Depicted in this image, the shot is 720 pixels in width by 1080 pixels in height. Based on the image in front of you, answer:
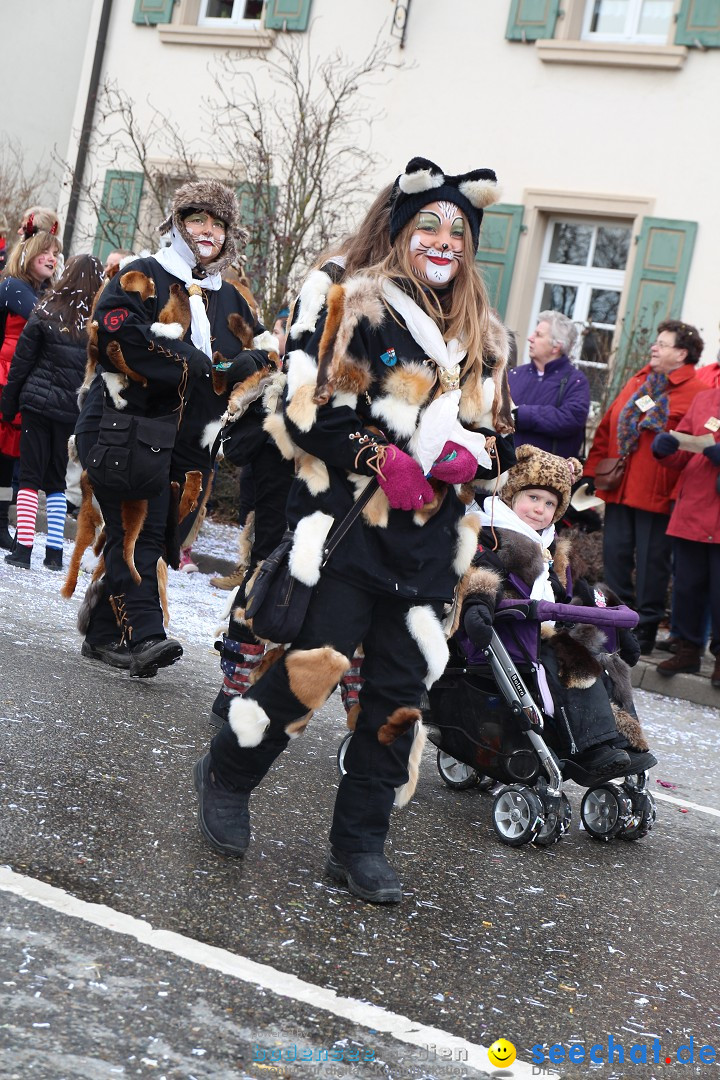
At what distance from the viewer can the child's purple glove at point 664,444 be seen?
29.6 ft

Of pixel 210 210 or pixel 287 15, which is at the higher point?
pixel 287 15

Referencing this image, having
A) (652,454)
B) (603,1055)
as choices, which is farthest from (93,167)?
(603,1055)

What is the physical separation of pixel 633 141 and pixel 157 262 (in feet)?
31.6

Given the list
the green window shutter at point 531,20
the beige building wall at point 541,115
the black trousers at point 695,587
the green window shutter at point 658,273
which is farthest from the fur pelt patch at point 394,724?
the green window shutter at point 531,20

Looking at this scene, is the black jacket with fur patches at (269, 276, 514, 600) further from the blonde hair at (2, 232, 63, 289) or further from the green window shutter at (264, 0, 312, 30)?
the green window shutter at (264, 0, 312, 30)

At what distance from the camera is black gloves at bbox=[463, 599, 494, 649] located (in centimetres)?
493

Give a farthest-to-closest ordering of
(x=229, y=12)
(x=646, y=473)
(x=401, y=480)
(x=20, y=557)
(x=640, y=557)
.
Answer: (x=229, y=12) < (x=640, y=557) < (x=646, y=473) < (x=20, y=557) < (x=401, y=480)

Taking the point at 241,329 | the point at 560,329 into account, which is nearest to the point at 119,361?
the point at 241,329

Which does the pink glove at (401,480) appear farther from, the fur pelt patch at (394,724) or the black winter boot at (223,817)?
the black winter boot at (223,817)

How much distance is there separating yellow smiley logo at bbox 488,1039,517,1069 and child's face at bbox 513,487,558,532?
2.75m

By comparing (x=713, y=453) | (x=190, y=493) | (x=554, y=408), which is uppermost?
(x=554, y=408)

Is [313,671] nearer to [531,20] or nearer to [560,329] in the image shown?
[560,329]

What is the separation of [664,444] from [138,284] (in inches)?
164

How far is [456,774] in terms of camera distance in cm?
575
